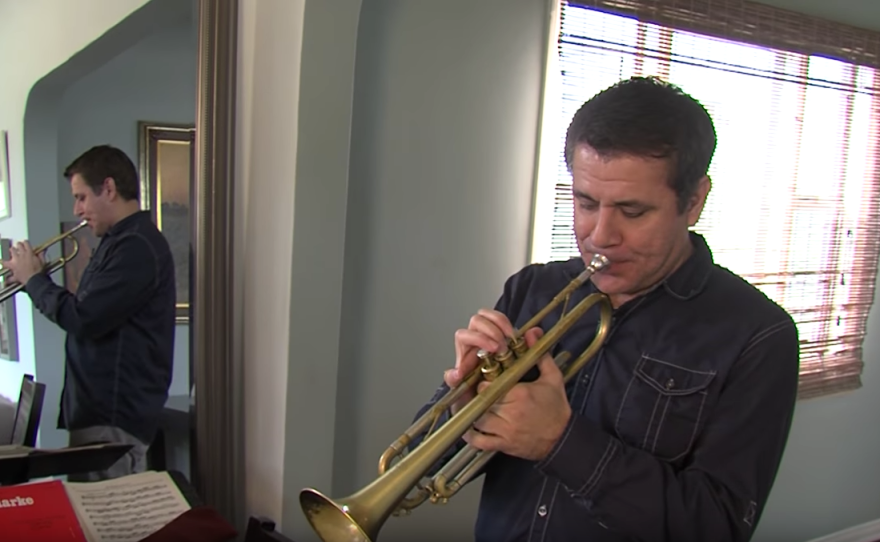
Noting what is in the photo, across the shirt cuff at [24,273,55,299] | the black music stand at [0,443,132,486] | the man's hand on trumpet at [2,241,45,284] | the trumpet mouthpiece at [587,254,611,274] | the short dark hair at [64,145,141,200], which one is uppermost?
the short dark hair at [64,145,141,200]

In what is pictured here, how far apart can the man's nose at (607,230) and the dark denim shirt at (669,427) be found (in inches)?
4.8

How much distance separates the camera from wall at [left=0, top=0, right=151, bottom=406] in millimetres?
1325

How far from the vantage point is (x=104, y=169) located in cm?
136

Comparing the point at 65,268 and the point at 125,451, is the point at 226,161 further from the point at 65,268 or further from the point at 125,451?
the point at 125,451

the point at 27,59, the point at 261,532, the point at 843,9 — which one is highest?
the point at 843,9

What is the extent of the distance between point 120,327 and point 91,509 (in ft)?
1.27

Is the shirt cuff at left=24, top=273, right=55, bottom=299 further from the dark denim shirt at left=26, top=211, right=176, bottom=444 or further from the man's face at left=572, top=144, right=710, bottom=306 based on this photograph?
the man's face at left=572, top=144, right=710, bottom=306

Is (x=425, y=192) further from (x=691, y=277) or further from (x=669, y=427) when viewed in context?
(x=669, y=427)

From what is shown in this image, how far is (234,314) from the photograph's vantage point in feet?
4.89

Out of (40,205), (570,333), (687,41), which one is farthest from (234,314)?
(687,41)

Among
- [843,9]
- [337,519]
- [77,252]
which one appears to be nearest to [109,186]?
[77,252]

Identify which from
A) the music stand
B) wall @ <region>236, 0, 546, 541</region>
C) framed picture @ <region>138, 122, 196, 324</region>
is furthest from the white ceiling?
the music stand

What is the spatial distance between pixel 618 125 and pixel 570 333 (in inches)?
13.7

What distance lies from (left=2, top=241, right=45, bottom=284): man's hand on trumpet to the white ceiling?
88.3 inches
